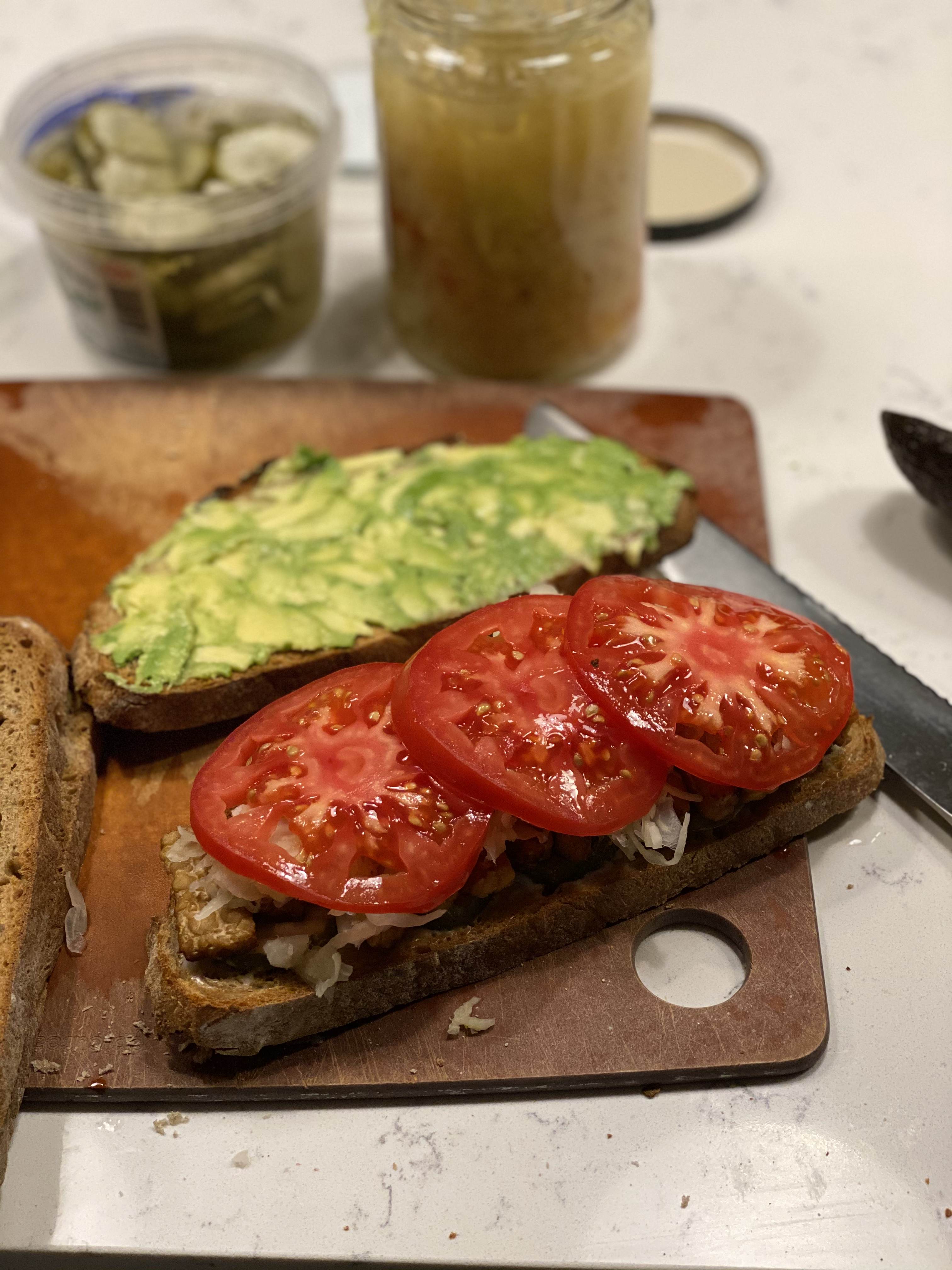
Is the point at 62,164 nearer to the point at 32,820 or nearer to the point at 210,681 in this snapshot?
the point at 210,681

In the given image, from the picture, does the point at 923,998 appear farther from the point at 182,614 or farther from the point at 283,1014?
the point at 182,614

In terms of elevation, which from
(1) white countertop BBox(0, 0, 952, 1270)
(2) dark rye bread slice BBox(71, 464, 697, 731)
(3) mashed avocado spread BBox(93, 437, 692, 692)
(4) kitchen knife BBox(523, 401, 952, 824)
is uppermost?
(3) mashed avocado spread BBox(93, 437, 692, 692)

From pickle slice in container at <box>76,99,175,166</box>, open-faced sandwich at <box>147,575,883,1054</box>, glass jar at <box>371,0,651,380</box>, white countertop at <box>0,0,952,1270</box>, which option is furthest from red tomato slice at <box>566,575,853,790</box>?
pickle slice in container at <box>76,99,175,166</box>

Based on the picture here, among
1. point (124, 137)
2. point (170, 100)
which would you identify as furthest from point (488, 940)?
point (170, 100)

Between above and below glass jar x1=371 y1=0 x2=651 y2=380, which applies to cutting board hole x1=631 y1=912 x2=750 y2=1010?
below

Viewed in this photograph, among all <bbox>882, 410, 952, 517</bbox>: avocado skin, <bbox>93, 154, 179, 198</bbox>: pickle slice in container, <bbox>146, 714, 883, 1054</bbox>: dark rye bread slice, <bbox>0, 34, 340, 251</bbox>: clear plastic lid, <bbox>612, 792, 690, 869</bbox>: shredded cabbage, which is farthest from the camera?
<bbox>93, 154, 179, 198</bbox>: pickle slice in container

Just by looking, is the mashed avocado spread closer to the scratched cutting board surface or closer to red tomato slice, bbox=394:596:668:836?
the scratched cutting board surface


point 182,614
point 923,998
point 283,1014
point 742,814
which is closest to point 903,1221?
point 923,998
